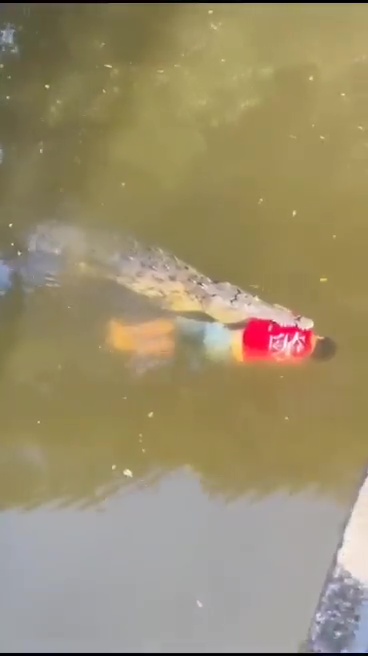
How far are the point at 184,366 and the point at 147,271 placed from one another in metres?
0.16

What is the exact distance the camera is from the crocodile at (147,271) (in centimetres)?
123

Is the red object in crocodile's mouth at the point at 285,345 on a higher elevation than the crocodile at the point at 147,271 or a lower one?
lower

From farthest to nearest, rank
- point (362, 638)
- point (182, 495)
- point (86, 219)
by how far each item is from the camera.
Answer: point (86, 219) < point (182, 495) < point (362, 638)

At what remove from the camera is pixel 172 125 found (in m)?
1.29

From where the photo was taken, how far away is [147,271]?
126cm

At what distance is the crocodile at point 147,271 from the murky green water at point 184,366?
0.02m

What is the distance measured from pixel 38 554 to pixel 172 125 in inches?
26.8

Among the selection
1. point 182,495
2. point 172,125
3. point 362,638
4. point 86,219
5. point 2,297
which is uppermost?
point 172,125

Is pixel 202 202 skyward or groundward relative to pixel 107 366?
skyward

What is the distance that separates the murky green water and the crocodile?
0.8 inches

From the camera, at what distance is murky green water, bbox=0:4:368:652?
1150mm

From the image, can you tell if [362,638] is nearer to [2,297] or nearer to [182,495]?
[182,495]

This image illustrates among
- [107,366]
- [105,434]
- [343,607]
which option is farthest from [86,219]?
[343,607]

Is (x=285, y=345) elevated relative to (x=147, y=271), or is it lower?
lower
